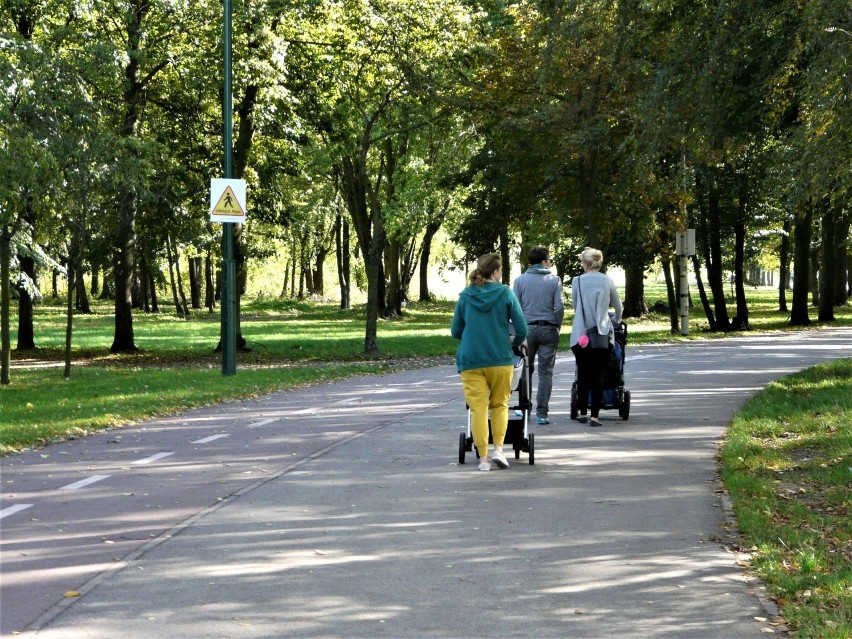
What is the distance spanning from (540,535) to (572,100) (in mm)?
24396

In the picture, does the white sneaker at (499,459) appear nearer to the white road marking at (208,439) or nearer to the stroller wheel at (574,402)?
the white road marking at (208,439)

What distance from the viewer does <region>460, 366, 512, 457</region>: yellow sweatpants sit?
10250mm

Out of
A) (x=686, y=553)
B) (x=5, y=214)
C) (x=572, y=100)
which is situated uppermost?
(x=572, y=100)

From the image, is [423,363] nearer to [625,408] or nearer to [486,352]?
[625,408]

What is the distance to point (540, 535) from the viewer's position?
24.9ft

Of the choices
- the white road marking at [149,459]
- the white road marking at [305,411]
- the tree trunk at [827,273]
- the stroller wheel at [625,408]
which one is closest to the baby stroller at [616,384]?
the stroller wheel at [625,408]

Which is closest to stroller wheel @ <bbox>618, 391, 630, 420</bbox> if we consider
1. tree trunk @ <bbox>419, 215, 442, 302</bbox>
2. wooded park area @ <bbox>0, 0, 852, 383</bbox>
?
wooded park area @ <bbox>0, 0, 852, 383</bbox>

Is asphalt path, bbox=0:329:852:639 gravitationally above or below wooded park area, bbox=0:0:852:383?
below

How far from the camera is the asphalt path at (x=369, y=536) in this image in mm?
5723

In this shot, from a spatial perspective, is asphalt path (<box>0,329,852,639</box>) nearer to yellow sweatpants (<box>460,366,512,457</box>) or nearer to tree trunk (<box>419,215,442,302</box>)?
yellow sweatpants (<box>460,366,512,457</box>)

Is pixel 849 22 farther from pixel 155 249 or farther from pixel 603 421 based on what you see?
pixel 155 249

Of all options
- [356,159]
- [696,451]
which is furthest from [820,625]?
[356,159]

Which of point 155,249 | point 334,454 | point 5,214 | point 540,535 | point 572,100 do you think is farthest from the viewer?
point 155,249

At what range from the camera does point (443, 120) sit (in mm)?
30219
